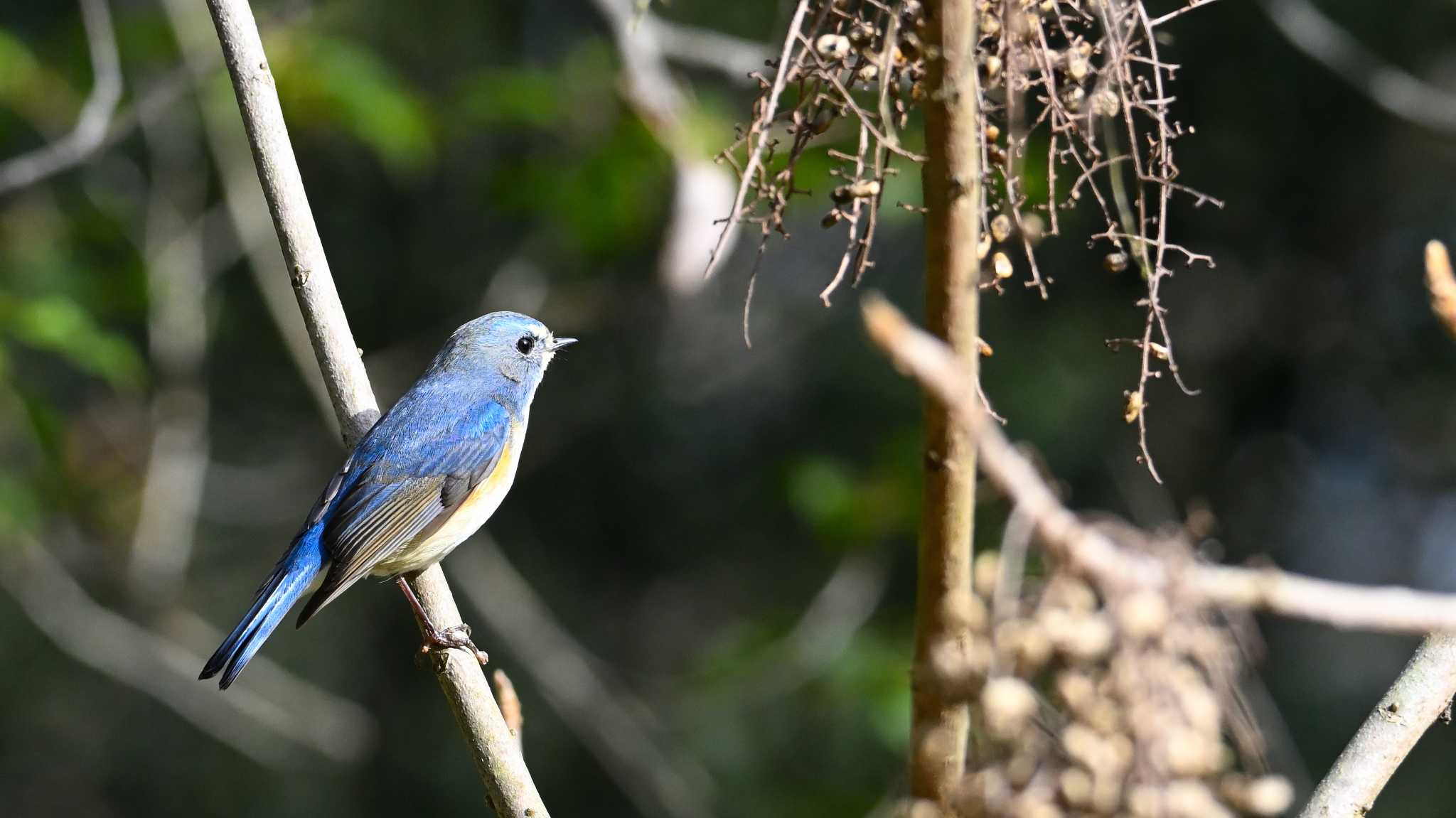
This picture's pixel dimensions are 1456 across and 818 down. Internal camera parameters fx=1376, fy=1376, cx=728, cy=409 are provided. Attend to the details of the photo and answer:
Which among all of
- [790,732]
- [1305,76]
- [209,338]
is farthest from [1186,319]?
[209,338]

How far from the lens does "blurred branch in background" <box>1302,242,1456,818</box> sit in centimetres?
185

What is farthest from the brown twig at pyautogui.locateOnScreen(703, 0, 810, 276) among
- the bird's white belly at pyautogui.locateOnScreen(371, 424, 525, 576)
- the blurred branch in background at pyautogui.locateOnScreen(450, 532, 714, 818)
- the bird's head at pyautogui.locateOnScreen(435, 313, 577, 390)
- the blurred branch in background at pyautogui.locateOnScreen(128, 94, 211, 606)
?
the blurred branch in background at pyautogui.locateOnScreen(128, 94, 211, 606)

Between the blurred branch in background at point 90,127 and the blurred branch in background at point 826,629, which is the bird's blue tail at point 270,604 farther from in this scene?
the blurred branch in background at point 826,629

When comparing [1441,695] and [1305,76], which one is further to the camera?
[1305,76]

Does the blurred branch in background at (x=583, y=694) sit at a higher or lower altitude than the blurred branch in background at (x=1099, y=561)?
lower

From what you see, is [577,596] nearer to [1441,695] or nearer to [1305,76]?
[1305,76]

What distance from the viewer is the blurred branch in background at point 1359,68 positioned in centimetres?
480

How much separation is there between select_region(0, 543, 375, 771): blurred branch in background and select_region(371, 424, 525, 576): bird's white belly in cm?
197

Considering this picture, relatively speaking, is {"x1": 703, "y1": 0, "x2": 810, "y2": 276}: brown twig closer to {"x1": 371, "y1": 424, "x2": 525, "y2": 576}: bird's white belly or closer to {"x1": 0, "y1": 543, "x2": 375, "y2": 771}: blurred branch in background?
{"x1": 371, "y1": 424, "x2": 525, "y2": 576}: bird's white belly

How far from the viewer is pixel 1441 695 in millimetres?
1855

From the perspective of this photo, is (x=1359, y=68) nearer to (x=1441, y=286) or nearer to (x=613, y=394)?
(x=613, y=394)

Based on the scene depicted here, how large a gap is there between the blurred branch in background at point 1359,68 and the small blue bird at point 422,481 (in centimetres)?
290

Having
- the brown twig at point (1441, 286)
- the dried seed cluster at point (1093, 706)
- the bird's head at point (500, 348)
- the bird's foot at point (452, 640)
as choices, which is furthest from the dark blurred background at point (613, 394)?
the dried seed cluster at point (1093, 706)

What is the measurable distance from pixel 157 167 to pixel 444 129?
1.57m
